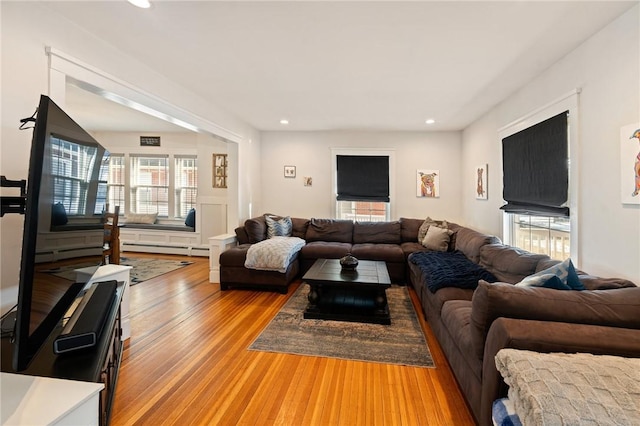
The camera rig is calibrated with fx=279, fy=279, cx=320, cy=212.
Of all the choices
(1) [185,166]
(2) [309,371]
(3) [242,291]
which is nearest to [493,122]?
(2) [309,371]

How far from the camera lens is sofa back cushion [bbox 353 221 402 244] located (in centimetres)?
494

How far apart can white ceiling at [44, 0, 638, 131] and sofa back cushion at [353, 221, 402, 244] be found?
7.24 feet

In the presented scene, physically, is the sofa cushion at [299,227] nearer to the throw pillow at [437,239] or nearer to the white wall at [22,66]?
the throw pillow at [437,239]

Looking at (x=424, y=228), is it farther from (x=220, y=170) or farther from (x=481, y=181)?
(x=220, y=170)

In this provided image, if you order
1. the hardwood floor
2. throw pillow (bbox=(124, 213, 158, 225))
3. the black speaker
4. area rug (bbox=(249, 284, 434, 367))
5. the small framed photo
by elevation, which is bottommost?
the hardwood floor

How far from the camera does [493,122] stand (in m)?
3.89

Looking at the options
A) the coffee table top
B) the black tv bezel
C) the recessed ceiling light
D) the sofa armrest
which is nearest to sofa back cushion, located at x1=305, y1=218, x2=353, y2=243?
the coffee table top

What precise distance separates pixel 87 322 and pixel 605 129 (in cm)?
358

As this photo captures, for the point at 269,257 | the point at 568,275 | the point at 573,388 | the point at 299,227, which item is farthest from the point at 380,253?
the point at 573,388

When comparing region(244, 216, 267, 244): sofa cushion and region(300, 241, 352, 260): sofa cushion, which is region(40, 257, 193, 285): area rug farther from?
region(300, 241, 352, 260): sofa cushion

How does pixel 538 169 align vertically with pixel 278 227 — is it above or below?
above

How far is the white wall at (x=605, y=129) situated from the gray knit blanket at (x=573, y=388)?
1190 mm

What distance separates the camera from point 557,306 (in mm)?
1384

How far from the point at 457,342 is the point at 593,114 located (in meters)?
2.04
